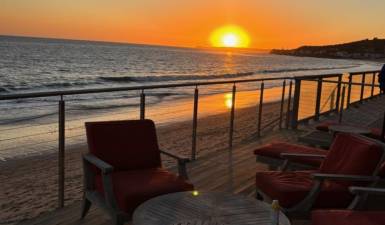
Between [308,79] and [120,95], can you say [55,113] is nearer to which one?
[120,95]

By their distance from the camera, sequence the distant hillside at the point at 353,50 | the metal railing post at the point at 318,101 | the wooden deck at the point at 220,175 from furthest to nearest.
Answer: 1. the distant hillside at the point at 353,50
2. the metal railing post at the point at 318,101
3. the wooden deck at the point at 220,175

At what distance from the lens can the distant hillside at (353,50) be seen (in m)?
71.2

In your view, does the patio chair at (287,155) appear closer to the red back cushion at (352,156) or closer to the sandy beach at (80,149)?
the red back cushion at (352,156)

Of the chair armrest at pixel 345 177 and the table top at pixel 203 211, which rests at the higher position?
the chair armrest at pixel 345 177

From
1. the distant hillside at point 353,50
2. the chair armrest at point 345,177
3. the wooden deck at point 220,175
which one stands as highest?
the distant hillside at point 353,50

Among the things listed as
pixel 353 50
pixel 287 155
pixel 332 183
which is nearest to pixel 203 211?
pixel 332 183

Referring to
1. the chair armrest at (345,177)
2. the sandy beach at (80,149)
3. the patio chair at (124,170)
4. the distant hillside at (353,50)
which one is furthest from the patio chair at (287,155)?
the distant hillside at (353,50)

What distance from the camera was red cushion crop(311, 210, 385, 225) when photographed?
226cm

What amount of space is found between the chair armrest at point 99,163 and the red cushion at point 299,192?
1125 millimetres

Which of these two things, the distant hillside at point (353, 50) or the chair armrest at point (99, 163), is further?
the distant hillside at point (353, 50)

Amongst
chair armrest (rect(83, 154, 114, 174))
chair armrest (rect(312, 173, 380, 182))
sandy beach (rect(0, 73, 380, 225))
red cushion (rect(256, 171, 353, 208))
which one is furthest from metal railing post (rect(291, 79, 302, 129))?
chair armrest (rect(83, 154, 114, 174))

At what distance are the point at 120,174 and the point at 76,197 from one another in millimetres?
1302

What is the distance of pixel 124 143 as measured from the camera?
3.39 m

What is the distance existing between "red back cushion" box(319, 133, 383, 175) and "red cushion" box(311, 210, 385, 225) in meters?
0.57
